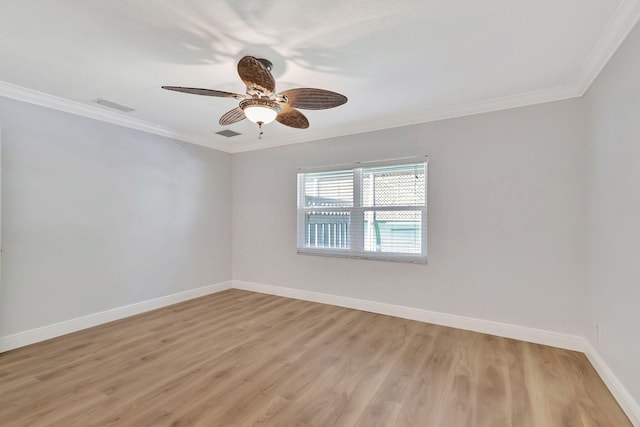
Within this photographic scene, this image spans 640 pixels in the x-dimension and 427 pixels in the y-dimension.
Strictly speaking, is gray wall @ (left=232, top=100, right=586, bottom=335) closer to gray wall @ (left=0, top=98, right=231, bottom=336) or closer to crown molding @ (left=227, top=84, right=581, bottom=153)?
crown molding @ (left=227, top=84, right=581, bottom=153)

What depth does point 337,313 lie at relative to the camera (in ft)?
12.0

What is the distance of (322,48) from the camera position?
206 centimetres

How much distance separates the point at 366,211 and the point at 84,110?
3380 millimetres

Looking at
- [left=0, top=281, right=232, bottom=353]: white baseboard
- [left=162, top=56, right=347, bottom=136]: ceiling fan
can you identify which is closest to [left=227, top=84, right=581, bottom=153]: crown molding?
[left=162, top=56, right=347, bottom=136]: ceiling fan

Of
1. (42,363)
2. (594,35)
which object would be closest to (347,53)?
(594,35)

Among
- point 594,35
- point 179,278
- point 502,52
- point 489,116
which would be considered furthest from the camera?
point 179,278

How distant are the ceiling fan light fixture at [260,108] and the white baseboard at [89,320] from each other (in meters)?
2.93

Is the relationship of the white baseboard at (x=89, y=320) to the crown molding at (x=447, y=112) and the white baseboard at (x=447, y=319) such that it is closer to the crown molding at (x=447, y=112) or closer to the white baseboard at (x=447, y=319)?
the white baseboard at (x=447, y=319)

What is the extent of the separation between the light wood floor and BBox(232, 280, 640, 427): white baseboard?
0.27ft

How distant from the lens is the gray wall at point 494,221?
106 inches

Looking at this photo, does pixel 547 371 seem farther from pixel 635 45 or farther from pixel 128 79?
pixel 128 79

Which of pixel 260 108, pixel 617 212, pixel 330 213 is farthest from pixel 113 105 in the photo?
pixel 617 212

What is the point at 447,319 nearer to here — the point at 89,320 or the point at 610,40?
the point at 610,40

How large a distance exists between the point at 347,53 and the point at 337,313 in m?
2.87
